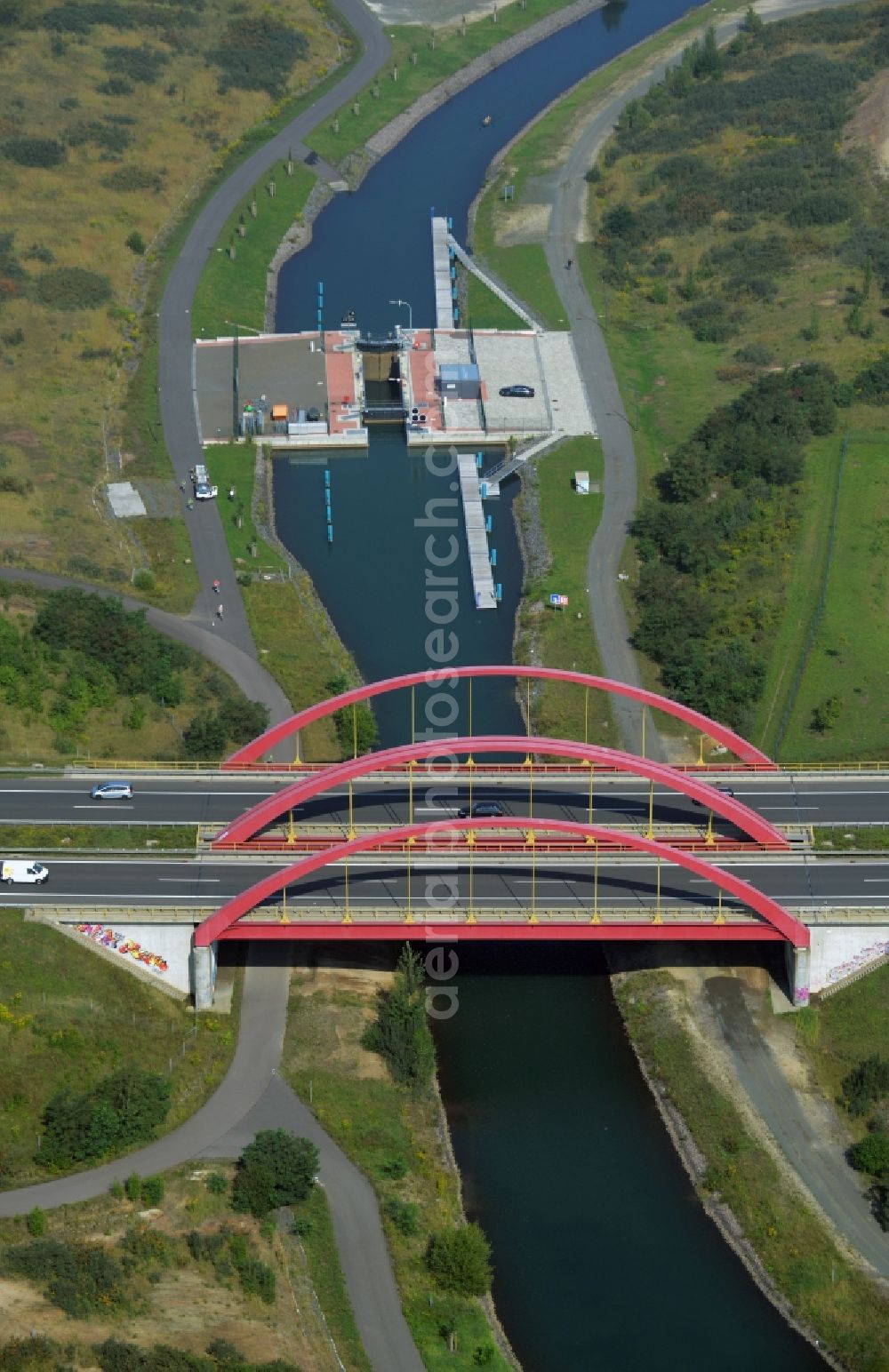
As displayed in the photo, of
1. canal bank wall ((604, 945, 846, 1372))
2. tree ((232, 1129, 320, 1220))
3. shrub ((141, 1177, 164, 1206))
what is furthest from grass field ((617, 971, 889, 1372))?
shrub ((141, 1177, 164, 1206))

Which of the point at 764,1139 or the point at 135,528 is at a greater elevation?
the point at 135,528

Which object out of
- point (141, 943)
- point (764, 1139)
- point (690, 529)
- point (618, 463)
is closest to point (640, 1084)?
point (764, 1139)

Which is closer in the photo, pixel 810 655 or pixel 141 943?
pixel 141 943

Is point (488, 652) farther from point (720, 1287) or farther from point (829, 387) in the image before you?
point (720, 1287)

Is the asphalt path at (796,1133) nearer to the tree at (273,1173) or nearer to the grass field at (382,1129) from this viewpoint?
the grass field at (382,1129)

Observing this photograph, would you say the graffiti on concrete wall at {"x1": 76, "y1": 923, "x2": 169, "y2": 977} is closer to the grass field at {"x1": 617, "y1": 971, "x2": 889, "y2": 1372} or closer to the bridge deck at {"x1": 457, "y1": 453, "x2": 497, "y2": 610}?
the grass field at {"x1": 617, "y1": 971, "x2": 889, "y2": 1372}

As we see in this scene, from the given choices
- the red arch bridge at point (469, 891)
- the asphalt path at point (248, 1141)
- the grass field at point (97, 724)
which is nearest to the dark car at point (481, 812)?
the red arch bridge at point (469, 891)
